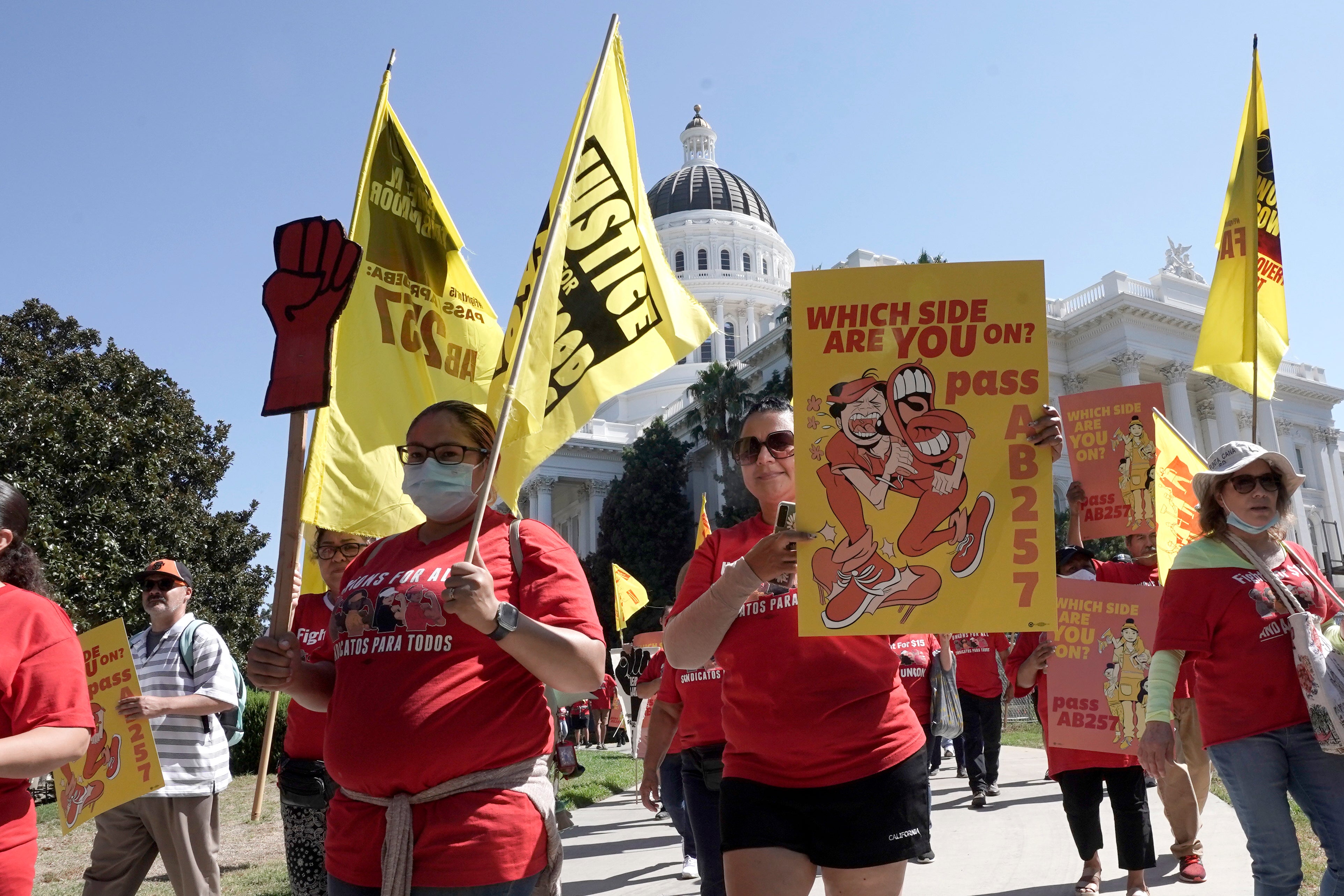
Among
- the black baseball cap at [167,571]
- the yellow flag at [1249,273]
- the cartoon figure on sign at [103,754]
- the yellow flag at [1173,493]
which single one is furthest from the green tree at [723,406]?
the cartoon figure on sign at [103,754]

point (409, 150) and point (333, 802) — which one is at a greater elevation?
point (409, 150)

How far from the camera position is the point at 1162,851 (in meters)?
6.80

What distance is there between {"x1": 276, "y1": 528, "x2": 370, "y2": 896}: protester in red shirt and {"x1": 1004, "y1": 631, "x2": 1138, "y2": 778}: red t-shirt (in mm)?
2999

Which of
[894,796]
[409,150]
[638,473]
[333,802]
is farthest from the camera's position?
[638,473]

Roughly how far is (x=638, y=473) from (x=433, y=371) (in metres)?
50.4

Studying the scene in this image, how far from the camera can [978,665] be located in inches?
377

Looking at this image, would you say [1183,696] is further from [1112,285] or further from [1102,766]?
[1112,285]

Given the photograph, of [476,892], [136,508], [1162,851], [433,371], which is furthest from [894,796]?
[136,508]

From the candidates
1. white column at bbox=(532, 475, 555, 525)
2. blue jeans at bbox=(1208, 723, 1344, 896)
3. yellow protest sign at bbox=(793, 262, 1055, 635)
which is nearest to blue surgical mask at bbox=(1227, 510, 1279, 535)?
blue jeans at bbox=(1208, 723, 1344, 896)

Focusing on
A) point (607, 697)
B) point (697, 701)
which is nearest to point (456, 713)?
point (697, 701)

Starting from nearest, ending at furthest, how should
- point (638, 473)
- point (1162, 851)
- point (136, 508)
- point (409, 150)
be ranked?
point (409, 150)
point (1162, 851)
point (136, 508)
point (638, 473)

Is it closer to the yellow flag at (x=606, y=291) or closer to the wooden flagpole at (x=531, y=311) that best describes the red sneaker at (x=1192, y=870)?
the yellow flag at (x=606, y=291)

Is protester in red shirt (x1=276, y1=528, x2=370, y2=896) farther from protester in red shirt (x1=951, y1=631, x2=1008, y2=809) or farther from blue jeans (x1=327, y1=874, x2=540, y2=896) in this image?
protester in red shirt (x1=951, y1=631, x2=1008, y2=809)

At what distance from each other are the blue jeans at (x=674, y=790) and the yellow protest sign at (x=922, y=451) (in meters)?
3.03
